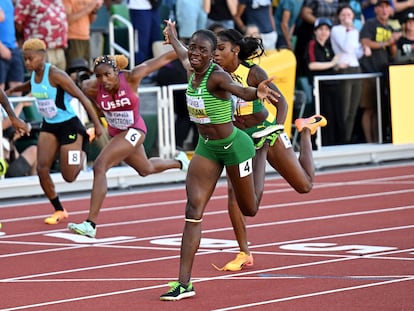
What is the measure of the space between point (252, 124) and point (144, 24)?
336 inches

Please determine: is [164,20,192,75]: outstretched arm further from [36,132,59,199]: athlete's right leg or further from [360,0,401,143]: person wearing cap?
[360,0,401,143]: person wearing cap

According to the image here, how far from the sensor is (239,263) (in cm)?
1059

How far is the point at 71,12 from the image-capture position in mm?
18797

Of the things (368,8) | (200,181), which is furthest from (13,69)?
(200,181)

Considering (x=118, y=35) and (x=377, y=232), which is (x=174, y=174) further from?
(x=377, y=232)

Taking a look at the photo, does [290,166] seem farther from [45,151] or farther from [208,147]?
[45,151]

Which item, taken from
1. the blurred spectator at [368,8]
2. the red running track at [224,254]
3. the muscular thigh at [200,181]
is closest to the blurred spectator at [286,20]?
the blurred spectator at [368,8]

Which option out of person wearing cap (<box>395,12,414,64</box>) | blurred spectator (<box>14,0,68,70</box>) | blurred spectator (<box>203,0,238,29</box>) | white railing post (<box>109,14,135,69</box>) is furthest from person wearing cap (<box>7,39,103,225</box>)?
person wearing cap (<box>395,12,414,64</box>)

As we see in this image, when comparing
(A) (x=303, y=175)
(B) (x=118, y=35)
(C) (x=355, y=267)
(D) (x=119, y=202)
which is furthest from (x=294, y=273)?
(B) (x=118, y=35)

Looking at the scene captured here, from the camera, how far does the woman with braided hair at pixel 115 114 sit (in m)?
13.3

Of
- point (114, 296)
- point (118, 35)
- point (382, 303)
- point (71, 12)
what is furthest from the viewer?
point (118, 35)

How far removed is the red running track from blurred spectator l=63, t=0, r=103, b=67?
2643 mm

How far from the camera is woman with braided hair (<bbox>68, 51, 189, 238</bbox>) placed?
1331 centimetres

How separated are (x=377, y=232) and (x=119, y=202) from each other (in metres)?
5.11
